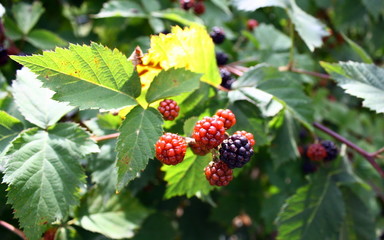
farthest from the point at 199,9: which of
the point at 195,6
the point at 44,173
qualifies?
the point at 44,173

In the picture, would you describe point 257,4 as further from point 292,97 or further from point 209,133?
point 209,133

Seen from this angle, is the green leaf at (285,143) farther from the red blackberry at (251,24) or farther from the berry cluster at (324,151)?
the red blackberry at (251,24)

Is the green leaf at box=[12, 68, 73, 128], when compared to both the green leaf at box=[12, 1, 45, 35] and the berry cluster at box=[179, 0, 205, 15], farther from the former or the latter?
the berry cluster at box=[179, 0, 205, 15]

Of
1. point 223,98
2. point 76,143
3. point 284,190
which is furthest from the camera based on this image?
point 284,190

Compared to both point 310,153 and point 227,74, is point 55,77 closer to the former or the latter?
point 227,74

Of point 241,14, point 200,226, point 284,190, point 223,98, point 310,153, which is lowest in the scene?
point 200,226

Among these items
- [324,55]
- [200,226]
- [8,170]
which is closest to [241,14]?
[324,55]
